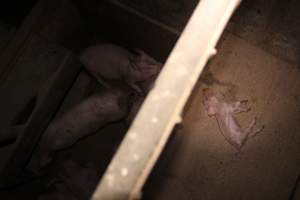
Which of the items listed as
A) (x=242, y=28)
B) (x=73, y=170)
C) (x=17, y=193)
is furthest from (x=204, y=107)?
(x=17, y=193)

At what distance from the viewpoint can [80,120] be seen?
211 cm

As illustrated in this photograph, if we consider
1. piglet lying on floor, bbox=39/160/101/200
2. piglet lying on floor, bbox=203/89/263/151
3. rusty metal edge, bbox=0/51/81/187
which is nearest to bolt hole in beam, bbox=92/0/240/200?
piglet lying on floor, bbox=203/89/263/151

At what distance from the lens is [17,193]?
2215 millimetres

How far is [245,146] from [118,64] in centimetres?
109

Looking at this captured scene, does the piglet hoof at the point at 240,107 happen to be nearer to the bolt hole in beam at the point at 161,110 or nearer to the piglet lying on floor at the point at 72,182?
the bolt hole in beam at the point at 161,110

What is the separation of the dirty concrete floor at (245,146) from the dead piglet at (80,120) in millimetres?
604

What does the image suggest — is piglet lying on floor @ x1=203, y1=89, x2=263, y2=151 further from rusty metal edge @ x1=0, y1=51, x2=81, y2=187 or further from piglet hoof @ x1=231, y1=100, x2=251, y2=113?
rusty metal edge @ x1=0, y1=51, x2=81, y2=187

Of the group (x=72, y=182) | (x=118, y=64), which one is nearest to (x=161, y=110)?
(x=118, y=64)

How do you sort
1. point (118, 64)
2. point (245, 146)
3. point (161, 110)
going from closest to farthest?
point (161, 110) < point (245, 146) < point (118, 64)

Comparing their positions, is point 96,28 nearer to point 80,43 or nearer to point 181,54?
point 80,43

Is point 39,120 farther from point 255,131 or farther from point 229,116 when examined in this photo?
point 255,131

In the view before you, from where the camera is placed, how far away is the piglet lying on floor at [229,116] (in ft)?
5.33

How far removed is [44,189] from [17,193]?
191 millimetres

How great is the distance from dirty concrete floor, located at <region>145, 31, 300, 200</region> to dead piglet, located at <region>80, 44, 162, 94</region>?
52 cm
